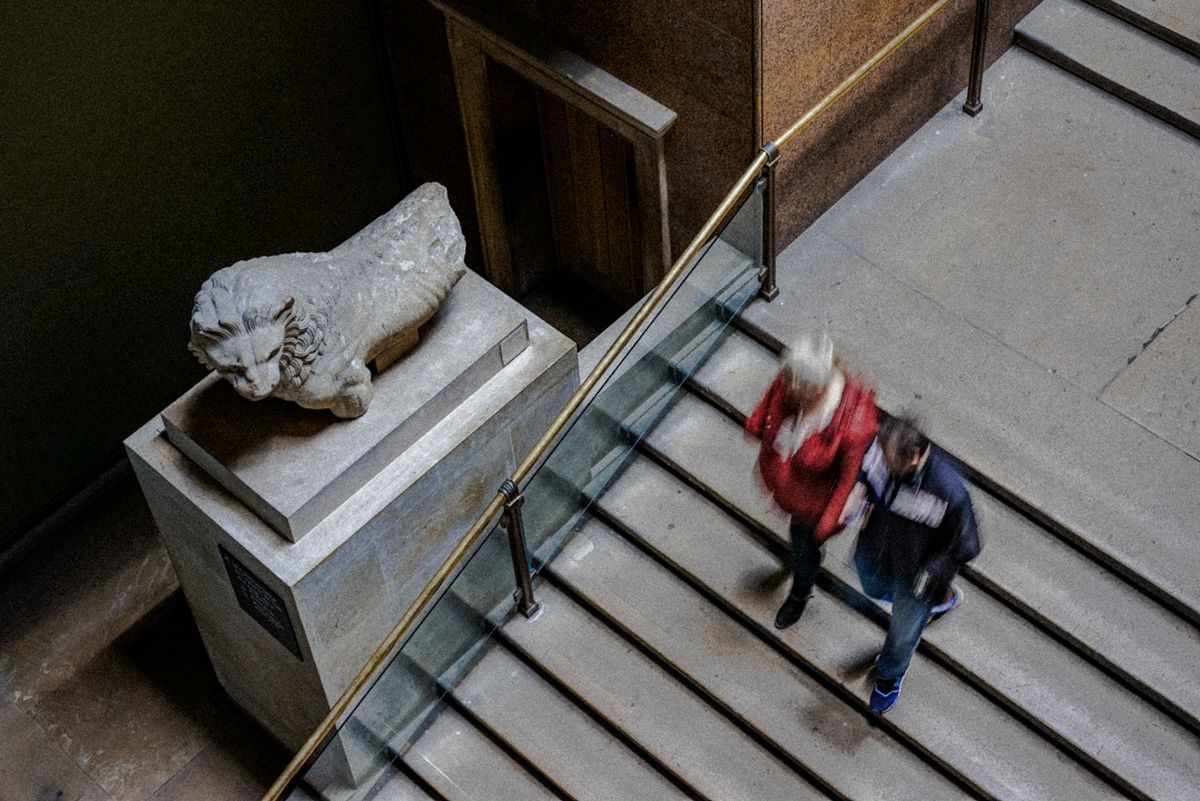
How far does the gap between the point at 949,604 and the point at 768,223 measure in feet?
7.11

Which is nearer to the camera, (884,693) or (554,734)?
(884,693)

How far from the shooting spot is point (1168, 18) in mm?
10375

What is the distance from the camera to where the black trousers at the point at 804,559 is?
8406mm

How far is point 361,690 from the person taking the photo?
28.7 feet

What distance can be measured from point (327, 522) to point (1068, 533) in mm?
3504

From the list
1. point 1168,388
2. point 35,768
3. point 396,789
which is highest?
point 1168,388

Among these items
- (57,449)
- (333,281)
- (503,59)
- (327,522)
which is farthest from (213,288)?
(57,449)

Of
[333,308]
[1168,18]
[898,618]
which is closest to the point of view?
[898,618]

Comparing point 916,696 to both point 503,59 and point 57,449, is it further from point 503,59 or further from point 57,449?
point 57,449

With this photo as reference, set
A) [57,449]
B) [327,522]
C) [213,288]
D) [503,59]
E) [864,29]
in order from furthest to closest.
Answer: [57,449] → [503,59] → [864,29] → [327,522] → [213,288]

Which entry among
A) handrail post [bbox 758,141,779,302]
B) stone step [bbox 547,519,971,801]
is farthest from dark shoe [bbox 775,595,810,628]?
handrail post [bbox 758,141,779,302]

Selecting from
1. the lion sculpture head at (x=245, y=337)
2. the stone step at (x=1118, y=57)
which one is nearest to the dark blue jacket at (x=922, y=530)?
the lion sculpture head at (x=245, y=337)

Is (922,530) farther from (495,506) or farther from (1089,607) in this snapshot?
(495,506)

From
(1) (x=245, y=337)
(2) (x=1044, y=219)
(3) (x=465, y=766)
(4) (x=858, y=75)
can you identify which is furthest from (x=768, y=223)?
(3) (x=465, y=766)
